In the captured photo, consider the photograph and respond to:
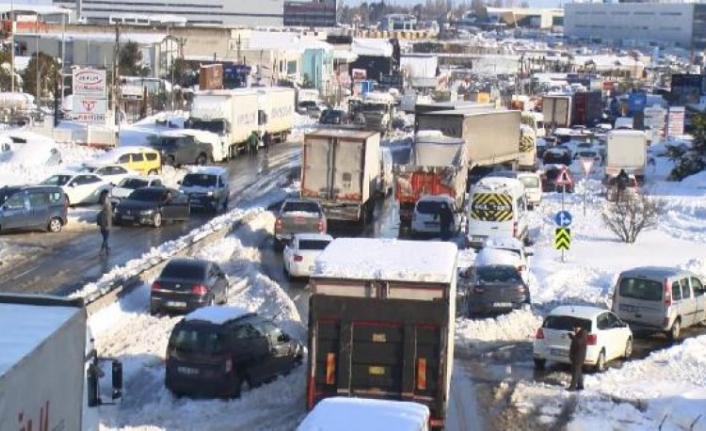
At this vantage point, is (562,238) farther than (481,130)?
No

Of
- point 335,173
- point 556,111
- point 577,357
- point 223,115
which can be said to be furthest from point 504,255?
point 556,111

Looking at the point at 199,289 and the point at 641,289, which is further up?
the point at 641,289

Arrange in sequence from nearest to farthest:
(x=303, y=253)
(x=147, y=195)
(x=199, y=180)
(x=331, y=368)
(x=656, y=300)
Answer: (x=331, y=368), (x=656, y=300), (x=303, y=253), (x=147, y=195), (x=199, y=180)

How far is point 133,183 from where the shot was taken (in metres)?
40.2

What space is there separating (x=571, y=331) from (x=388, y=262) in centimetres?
575

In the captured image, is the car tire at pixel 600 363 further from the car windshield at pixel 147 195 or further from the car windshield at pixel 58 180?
the car windshield at pixel 58 180

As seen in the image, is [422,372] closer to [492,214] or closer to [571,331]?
[571,331]

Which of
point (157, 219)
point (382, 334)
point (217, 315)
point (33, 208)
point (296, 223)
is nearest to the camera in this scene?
point (382, 334)

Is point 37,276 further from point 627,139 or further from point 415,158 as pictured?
point 627,139

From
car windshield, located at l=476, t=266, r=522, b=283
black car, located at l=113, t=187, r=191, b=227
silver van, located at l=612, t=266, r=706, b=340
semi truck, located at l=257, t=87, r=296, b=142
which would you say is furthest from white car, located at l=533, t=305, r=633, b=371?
semi truck, located at l=257, t=87, r=296, b=142

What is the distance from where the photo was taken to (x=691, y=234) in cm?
3784

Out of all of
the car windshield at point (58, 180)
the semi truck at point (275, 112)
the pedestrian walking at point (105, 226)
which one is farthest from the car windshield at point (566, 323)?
the semi truck at point (275, 112)

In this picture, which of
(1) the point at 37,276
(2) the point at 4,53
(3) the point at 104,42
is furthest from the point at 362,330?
(3) the point at 104,42

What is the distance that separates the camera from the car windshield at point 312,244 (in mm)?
29438
